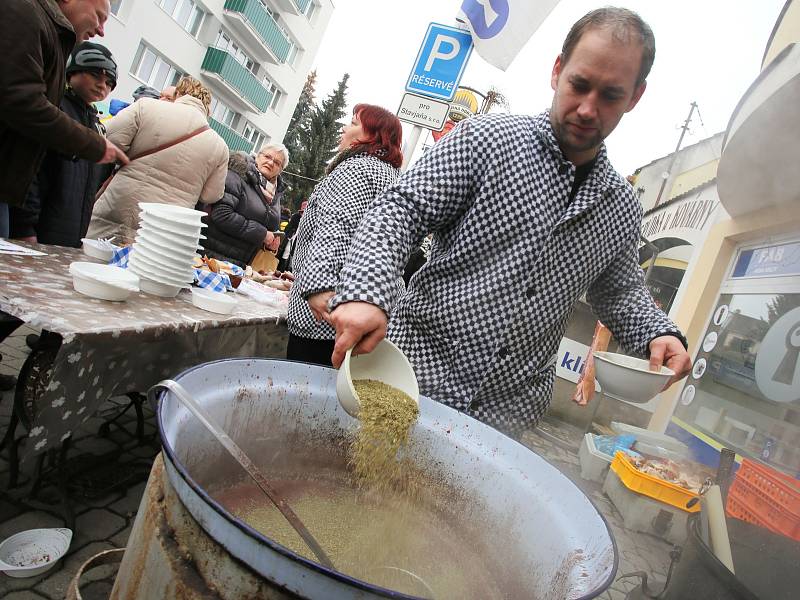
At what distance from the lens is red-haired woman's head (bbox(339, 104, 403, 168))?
246 cm

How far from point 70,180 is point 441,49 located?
3897mm

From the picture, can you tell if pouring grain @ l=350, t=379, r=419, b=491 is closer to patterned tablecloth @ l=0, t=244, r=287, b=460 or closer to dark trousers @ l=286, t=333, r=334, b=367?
dark trousers @ l=286, t=333, r=334, b=367

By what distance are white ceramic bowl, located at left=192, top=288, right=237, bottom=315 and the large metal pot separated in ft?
4.06

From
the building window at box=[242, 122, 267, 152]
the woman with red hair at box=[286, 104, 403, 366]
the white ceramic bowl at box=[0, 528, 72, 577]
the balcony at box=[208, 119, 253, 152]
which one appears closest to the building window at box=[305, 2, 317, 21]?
the building window at box=[242, 122, 267, 152]

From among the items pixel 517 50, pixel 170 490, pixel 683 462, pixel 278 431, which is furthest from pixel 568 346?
pixel 170 490

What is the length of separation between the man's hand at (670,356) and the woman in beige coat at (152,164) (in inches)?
122

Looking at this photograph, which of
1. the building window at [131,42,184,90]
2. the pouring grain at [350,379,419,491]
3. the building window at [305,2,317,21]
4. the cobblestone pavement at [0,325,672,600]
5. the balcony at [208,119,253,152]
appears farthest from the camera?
the building window at [305,2,317,21]

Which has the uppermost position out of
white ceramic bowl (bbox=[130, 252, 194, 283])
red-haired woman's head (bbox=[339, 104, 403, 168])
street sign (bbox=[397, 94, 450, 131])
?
street sign (bbox=[397, 94, 450, 131])

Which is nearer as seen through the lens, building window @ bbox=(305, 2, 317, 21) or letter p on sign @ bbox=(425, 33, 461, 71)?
letter p on sign @ bbox=(425, 33, 461, 71)

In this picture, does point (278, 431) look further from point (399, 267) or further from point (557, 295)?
point (557, 295)

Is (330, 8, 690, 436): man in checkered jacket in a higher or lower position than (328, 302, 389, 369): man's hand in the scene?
higher

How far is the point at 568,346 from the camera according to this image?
7.39m

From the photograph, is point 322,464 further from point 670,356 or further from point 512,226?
point 670,356

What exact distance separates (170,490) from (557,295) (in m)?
1.17
